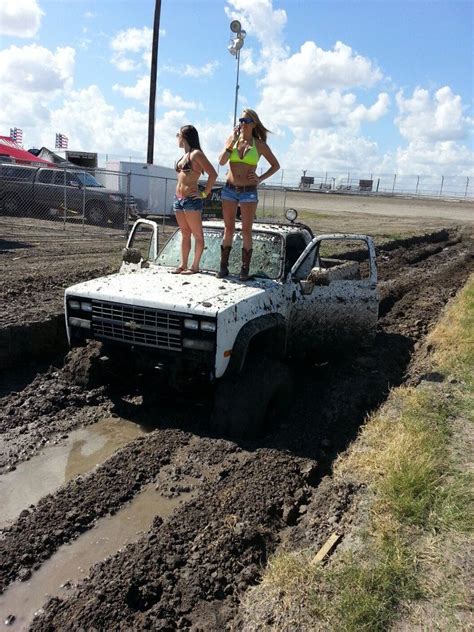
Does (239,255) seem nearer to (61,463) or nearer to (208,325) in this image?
(208,325)

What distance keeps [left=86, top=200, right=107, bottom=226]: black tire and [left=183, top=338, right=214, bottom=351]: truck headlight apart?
15.2m

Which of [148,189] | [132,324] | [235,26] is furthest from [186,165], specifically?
[148,189]

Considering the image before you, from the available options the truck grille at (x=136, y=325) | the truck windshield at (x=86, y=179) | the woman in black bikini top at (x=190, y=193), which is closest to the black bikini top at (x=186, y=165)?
the woman in black bikini top at (x=190, y=193)

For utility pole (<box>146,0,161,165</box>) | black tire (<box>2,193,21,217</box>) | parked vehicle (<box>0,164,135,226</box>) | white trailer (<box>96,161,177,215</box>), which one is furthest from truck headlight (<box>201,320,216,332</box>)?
utility pole (<box>146,0,161,165</box>)

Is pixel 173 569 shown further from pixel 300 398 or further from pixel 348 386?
pixel 348 386

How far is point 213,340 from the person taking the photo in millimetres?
4547

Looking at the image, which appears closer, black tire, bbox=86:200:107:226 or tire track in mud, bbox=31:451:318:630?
tire track in mud, bbox=31:451:318:630

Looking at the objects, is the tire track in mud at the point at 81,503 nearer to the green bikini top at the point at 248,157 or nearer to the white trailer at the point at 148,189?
the green bikini top at the point at 248,157

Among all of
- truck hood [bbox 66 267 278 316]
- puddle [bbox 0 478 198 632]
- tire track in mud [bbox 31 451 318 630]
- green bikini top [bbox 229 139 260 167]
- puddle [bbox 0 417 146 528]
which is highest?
green bikini top [bbox 229 139 260 167]

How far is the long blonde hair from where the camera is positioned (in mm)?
5598

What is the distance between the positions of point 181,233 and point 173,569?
366 centimetres

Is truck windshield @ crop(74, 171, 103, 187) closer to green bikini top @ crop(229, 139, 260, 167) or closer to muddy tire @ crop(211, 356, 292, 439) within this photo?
green bikini top @ crop(229, 139, 260, 167)

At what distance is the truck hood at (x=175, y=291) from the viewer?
4684mm

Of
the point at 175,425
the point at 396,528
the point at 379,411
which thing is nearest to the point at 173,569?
the point at 396,528
